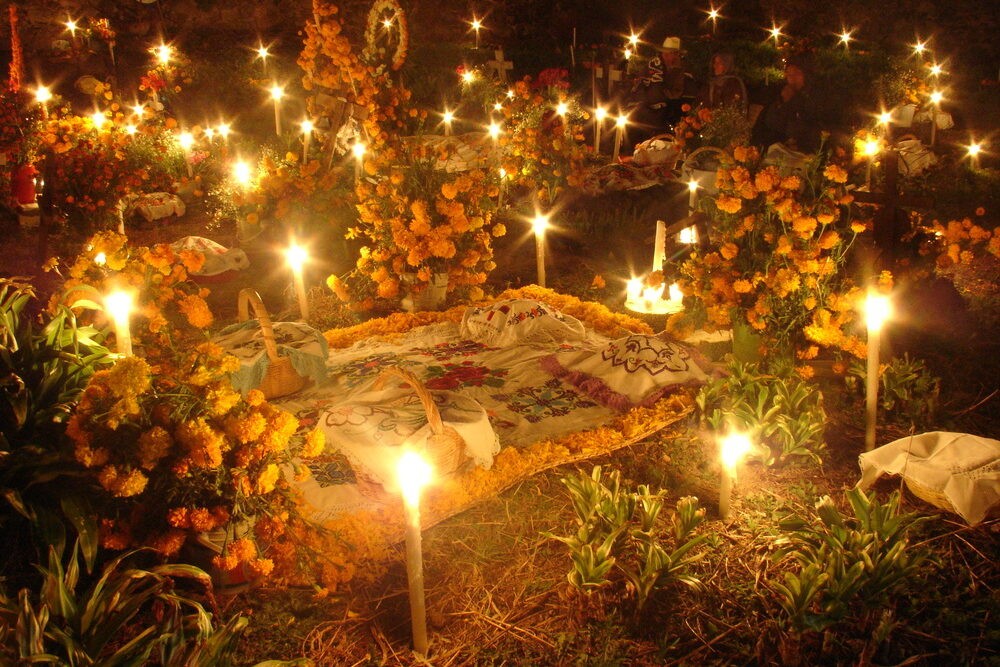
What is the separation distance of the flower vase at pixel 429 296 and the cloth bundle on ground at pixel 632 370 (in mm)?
1531

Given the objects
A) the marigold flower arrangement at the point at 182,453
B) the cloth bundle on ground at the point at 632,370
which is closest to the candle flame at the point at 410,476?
the marigold flower arrangement at the point at 182,453

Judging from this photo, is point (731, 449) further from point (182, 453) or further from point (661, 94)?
point (661, 94)

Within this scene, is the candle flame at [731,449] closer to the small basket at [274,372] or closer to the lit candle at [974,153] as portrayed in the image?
the small basket at [274,372]

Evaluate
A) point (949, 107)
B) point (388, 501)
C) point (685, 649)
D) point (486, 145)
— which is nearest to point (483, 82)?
point (486, 145)

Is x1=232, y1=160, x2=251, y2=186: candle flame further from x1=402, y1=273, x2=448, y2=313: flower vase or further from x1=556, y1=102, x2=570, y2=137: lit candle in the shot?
x1=556, y1=102, x2=570, y2=137: lit candle

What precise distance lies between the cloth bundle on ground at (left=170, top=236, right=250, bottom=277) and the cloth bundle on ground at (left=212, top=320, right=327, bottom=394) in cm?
266

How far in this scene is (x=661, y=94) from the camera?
467 inches

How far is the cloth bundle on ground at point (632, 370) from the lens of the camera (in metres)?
4.29

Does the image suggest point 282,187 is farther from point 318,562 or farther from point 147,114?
point 147,114

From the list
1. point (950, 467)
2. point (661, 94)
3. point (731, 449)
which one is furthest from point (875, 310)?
point (661, 94)

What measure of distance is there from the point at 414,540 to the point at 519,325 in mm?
2837

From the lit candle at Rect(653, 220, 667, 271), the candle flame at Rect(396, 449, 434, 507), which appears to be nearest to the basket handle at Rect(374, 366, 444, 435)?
the candle flame at Rect(396, 449, 434, 507)

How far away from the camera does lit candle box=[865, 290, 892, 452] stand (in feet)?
11.4

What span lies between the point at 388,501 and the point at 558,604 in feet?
3.24
